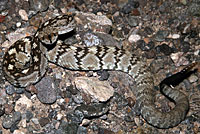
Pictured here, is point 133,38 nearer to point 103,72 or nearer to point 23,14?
point 103,72

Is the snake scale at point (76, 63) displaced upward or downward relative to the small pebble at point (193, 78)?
upward

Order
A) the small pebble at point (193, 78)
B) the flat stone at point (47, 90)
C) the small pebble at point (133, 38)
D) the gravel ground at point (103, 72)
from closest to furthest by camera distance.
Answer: the gravel ground at point (103, 72), the flat stone at point (47, 90), the small pebble at point (193, 78), the small pebble at point (133, 38)

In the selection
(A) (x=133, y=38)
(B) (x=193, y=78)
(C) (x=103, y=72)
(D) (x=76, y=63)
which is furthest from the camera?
(A) (x=133, y=38)

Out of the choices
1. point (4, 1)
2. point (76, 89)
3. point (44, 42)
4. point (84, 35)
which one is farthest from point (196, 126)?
point (4, 1)

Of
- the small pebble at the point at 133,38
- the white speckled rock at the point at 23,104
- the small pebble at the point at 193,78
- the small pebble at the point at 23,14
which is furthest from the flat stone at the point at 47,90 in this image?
the small pebble at the point at 193,78

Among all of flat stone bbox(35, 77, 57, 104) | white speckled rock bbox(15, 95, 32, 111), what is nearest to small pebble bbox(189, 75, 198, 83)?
flat stone bbox(35, 77, 57, 104)

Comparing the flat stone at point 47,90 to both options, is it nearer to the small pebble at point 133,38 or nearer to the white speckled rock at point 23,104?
the white speckled rock at point 23,104

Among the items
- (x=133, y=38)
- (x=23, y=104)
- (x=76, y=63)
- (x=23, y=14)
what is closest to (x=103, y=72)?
(x=76, y=63)
